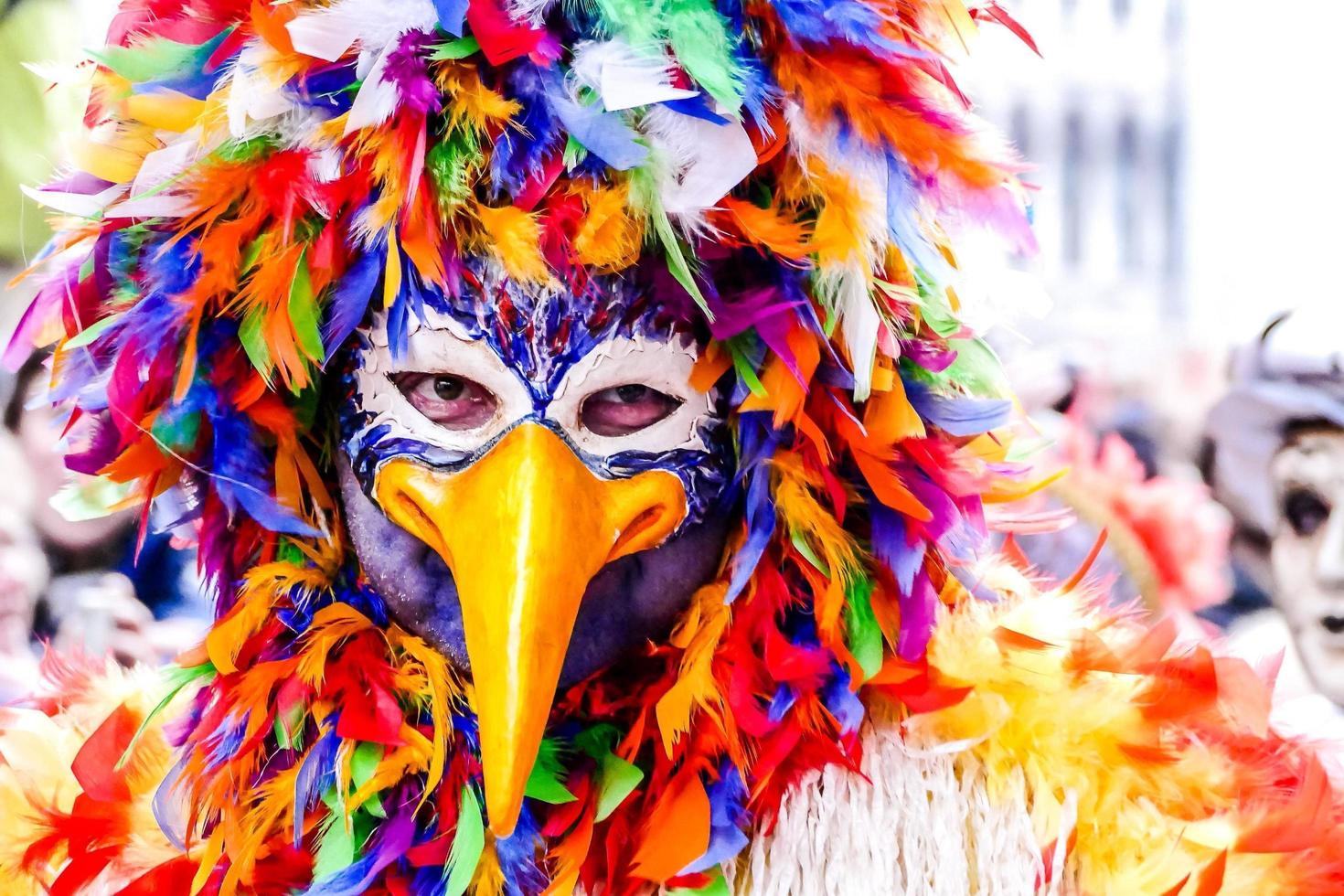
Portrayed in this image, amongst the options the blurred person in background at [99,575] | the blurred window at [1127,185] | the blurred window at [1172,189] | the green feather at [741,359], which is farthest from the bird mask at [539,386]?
the blurred window at [1127,185]

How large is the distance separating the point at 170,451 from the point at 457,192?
321 mm

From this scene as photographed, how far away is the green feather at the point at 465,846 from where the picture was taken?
877 mm

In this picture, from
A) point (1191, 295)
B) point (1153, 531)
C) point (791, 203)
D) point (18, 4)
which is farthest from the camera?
point (1191, 295)

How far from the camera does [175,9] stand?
92cm

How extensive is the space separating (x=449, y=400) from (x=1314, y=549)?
1.91 metres

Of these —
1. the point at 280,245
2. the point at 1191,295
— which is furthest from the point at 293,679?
the point at 1191,295

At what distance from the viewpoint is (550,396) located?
0.86 meters

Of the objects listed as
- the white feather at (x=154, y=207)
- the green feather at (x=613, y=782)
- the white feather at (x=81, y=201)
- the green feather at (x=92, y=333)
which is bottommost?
the green feather at (x=613, y=782)

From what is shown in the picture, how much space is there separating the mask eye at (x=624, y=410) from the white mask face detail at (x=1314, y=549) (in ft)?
5.79

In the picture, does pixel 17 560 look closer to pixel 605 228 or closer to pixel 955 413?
pixel 605 228

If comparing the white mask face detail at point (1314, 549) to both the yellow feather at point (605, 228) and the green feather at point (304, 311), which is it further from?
the green feather at point (304, 311)

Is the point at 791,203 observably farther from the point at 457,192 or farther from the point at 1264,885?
the point at 1264,885

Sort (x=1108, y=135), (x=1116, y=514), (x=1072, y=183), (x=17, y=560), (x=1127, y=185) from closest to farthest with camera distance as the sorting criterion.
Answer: (x=1116, y=514)
(x=17, y=560)
(x=1127, y=185)
(x=1108, y=135)
(x=1072, y=183)

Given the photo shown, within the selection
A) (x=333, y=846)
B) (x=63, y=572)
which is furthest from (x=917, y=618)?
(x=63, y=572)
